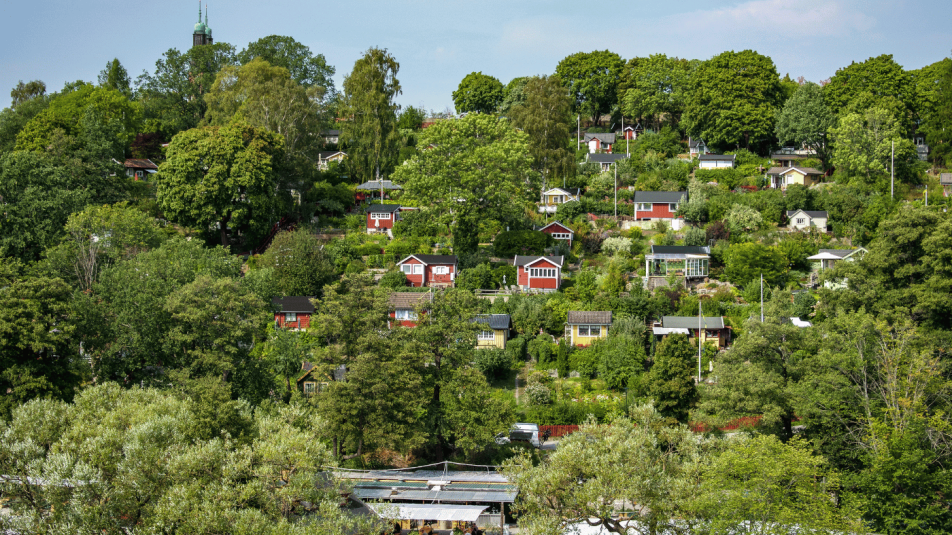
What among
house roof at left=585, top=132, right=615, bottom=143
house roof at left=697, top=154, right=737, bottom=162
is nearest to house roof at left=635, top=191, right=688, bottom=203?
house roof at left=697, top=154, right=737, bottom=162

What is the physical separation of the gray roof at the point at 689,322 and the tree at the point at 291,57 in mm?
46963

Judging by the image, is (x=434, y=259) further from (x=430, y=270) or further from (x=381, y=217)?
(x=381, y=217)

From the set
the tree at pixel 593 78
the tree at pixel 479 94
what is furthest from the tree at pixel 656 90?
the tree at pixel 479 94

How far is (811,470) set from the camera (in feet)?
73.8

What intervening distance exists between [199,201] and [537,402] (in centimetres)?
2435

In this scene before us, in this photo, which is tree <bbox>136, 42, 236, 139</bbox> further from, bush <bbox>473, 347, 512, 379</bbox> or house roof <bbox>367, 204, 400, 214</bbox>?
bush <bbox>473, 347, 512, 379</bbox>

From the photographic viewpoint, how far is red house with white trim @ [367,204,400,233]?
174 ft

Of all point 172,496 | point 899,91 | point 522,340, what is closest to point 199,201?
point 522,340

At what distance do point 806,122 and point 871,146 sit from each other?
5.55m

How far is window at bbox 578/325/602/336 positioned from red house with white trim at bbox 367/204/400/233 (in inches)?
709

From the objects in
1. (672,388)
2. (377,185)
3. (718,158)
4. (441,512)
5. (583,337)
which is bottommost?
(441,512)

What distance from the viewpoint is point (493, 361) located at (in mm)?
36562

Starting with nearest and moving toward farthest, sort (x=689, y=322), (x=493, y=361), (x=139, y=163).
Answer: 1. (x=493, y=361)
2. (x=689, y=322)
3. (x=139, y=163)

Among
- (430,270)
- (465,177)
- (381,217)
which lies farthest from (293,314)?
(381,217)
